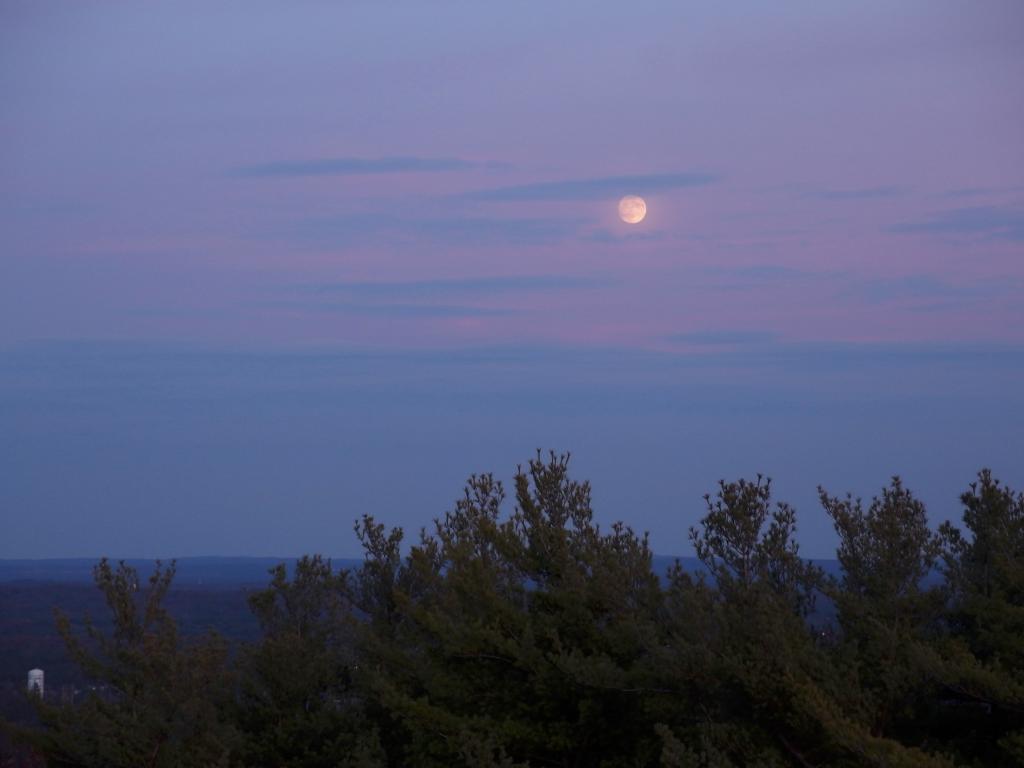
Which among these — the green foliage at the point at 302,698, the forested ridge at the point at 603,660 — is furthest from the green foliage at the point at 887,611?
the green foliage at the point at 302,698

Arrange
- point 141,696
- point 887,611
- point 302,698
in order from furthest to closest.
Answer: point 302,698 → point 141,696 → point 887,611

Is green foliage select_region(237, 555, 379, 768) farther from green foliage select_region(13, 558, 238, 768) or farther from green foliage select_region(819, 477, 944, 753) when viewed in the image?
green foliage select_region(819, 477, 944, 753)

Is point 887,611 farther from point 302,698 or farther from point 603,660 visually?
point 302,698

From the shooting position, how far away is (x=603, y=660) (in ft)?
50.2

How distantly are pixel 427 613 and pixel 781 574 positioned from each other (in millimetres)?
5017

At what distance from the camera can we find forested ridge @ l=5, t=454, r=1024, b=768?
1312cm

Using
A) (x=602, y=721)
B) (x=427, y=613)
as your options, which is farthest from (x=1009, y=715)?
(x=427, y=613)

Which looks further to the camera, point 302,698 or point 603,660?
point 302,698

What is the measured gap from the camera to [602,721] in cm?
1622

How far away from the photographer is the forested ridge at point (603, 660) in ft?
43.1

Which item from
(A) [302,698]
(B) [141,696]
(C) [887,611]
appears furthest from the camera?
(A) [302,698]

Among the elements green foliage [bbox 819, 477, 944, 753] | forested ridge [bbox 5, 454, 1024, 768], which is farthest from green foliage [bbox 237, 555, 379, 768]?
green foliage [bbox 819, 477, 944, 753]

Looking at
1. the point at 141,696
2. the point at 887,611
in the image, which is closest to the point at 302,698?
the point at 141,696

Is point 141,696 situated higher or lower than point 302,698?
higher
